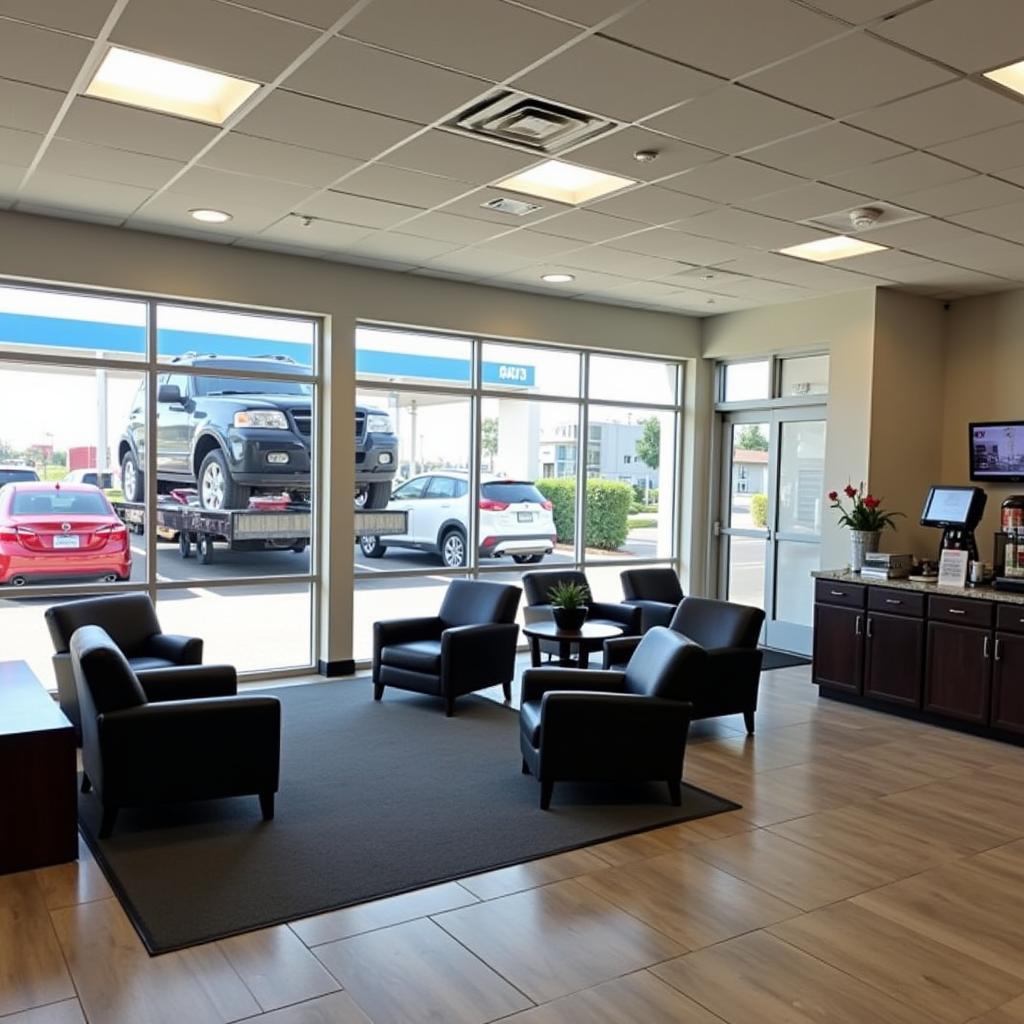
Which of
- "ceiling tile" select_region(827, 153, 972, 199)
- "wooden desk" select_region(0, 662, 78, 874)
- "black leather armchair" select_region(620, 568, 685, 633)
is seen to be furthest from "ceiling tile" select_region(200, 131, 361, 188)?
"black leather armchair" select_region(620, 568, 685, 633)

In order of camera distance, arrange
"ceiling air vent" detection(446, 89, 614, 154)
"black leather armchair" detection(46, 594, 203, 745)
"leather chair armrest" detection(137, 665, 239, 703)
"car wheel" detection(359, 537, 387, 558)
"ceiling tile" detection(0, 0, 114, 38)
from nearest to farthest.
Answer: "ceiling tile" detection(0, 0, 114, 38) < "ceiling air vent" detection(446, 89, 614, 154) < "leather chair armrest" detection(137, 665, 239, 703) < "black leather armchair" detection(46, 594, 203, 745) < "car wheel" detection(359, 537, 387, 558)

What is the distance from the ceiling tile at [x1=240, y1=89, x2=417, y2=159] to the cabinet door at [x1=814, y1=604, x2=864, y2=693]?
4.58 meters

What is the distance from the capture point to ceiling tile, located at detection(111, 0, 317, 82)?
316cm

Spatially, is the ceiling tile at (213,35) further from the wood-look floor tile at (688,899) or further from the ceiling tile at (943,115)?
the wood-look floor tile at (688,899)

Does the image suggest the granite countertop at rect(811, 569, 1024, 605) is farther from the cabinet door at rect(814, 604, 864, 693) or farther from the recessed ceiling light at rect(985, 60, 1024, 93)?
the recessed ceiling light at rect(985, 60, 1024, 93)

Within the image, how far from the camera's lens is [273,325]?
276 inches

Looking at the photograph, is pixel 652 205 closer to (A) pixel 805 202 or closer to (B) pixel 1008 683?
(A) pixel 805 202

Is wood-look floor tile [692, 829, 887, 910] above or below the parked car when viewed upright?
below

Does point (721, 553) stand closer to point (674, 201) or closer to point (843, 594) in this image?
point (843, 594)

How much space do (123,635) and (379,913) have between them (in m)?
2.98

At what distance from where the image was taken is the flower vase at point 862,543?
705 centimetres

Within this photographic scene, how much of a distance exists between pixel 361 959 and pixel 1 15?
134 inches

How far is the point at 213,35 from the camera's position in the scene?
333cm

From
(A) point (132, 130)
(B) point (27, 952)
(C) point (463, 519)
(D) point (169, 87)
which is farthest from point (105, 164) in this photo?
(C) point (463, 519)
